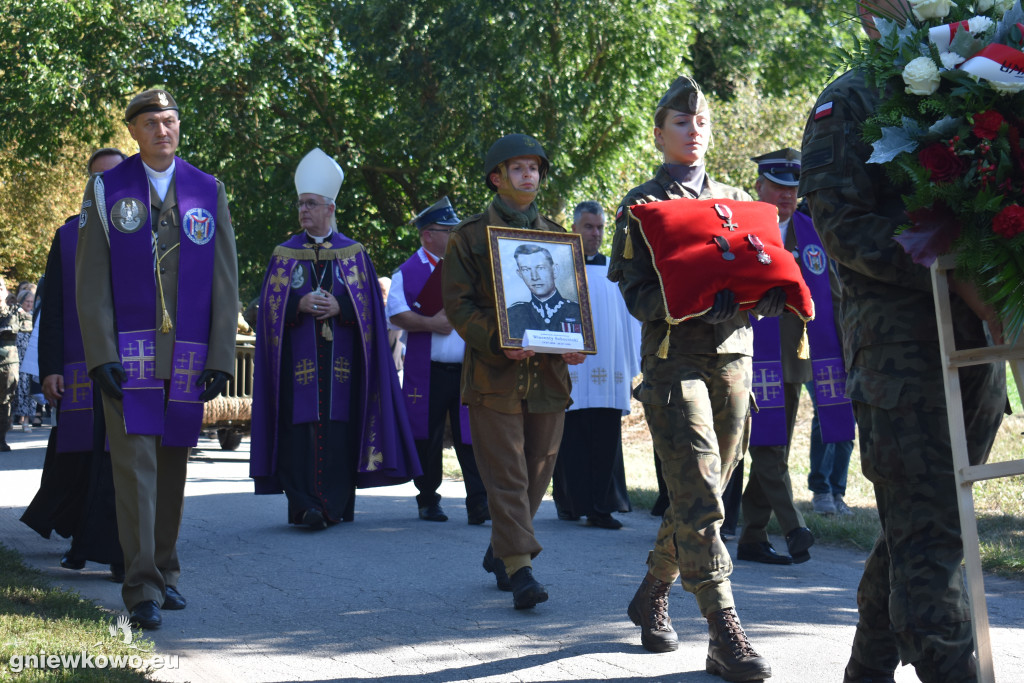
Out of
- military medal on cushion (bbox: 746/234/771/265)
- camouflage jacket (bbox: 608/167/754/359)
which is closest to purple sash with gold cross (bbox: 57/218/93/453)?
camouflage jacket (bbox: 608/167/754/359)

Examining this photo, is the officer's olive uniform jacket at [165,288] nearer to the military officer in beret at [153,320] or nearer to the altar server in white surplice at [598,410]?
the military officer in beret at [153,320]

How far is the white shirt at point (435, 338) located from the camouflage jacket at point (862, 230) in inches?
205

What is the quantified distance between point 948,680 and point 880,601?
422 mm

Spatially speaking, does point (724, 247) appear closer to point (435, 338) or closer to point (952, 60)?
point (952, 60)

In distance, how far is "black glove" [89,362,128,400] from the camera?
5.42 m

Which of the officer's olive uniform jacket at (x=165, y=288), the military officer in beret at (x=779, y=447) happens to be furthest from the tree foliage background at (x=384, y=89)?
the officer's olive uniform jacket at (x=165, y=288)

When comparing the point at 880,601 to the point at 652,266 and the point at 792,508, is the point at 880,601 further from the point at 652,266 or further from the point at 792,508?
the point at 792,508

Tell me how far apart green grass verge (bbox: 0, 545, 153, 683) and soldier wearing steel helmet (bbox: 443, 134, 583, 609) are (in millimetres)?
1692

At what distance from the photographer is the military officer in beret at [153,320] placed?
17.9 feet

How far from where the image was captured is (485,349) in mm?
5652

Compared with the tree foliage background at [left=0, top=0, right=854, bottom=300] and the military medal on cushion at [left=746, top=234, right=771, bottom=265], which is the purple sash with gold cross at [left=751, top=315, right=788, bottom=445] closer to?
the military medal on cushion at [left=746, top=234, right=771, bottom=265]

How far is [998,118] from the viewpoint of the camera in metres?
3.24

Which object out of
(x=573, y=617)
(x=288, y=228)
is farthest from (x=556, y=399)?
(x=288, y=228)

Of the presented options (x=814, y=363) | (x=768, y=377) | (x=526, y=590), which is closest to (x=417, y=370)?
(x=768, y=377)
